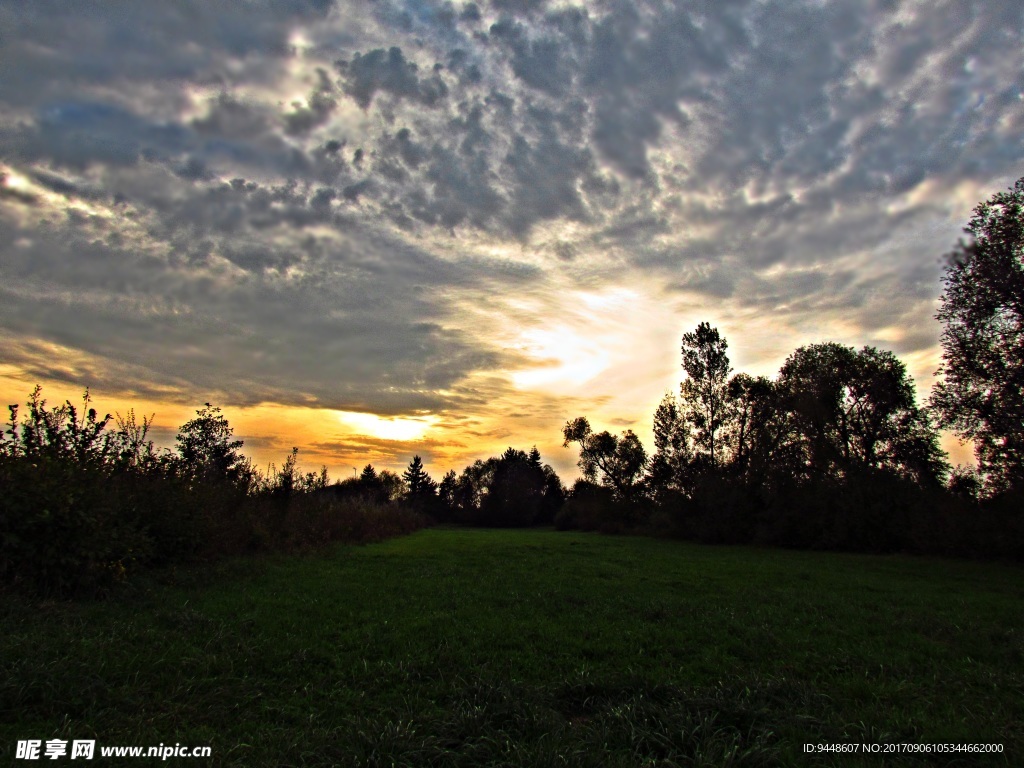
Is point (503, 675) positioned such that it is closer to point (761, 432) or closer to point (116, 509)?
point (116, 509)

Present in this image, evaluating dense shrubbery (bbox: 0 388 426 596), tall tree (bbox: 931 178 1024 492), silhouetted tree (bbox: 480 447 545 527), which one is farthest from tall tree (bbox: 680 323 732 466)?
silhouetted tree (bbox: 480 447 545 527)

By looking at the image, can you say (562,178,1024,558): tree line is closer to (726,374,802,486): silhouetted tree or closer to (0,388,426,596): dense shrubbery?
(726,374,802,486): silhouetted tree

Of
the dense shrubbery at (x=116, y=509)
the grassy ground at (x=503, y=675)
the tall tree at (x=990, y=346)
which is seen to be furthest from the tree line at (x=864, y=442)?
the dense shrubbery at (x=116, y=509)

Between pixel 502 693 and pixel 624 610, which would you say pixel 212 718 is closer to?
pixel 502 693

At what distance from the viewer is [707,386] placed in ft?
141

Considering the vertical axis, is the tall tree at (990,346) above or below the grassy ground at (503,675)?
above

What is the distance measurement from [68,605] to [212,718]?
228 inches

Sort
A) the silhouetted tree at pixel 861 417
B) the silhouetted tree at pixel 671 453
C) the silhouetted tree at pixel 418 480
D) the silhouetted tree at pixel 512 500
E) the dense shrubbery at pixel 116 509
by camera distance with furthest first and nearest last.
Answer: the silhouetted tree at pixel 418 480
the silhouetted tree at pixel 512 500
the silhouetted tree at pixel 671 453
the silhouetted tree at pixel 861 417
the dense shrubbery at pixel 116 509

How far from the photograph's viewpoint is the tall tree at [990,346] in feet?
72.6

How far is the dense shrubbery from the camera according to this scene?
9375mm

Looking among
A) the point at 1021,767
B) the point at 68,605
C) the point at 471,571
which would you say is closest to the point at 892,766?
the point at 1021,767

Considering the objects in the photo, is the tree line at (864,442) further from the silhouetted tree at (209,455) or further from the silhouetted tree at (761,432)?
the silhouetted tree at (209,455)

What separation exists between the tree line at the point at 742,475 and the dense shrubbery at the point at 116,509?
0.13 feet

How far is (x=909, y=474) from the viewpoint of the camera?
106 ft
